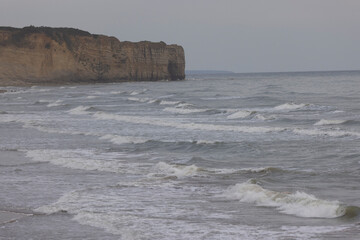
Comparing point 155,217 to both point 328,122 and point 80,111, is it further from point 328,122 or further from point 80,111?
point 80,111

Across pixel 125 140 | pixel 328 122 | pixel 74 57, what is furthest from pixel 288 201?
pixel 74 57

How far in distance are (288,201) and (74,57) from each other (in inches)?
3247

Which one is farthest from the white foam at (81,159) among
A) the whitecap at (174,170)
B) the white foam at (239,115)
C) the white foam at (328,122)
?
the white foam at (239,115)

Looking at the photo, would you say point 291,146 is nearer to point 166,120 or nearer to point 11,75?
point 166,120

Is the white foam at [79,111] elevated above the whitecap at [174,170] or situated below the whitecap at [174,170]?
below

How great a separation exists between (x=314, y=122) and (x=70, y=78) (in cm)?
7067

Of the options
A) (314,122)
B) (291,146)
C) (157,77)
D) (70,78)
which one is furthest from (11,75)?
(291,146)

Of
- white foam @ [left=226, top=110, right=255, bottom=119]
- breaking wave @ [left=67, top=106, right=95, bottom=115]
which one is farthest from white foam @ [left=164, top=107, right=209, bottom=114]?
breaking wave @ [left=67, top=106, right=95, bottom=115]

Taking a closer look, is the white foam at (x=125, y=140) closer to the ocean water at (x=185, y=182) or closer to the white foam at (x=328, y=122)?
the ocean water at (x=185, y=182)

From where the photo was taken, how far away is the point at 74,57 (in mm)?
89312

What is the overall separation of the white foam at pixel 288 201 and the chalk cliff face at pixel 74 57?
75835 mm

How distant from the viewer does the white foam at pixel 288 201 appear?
859cm

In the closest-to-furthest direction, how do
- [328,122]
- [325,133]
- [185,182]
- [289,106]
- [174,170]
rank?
[185,182], [174,170], [325,133], [328,122], [289,106]

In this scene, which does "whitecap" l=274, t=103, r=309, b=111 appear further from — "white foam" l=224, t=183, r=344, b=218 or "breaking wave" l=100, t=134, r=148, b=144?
"white foam" l=224, t=183, r=344, b=218
